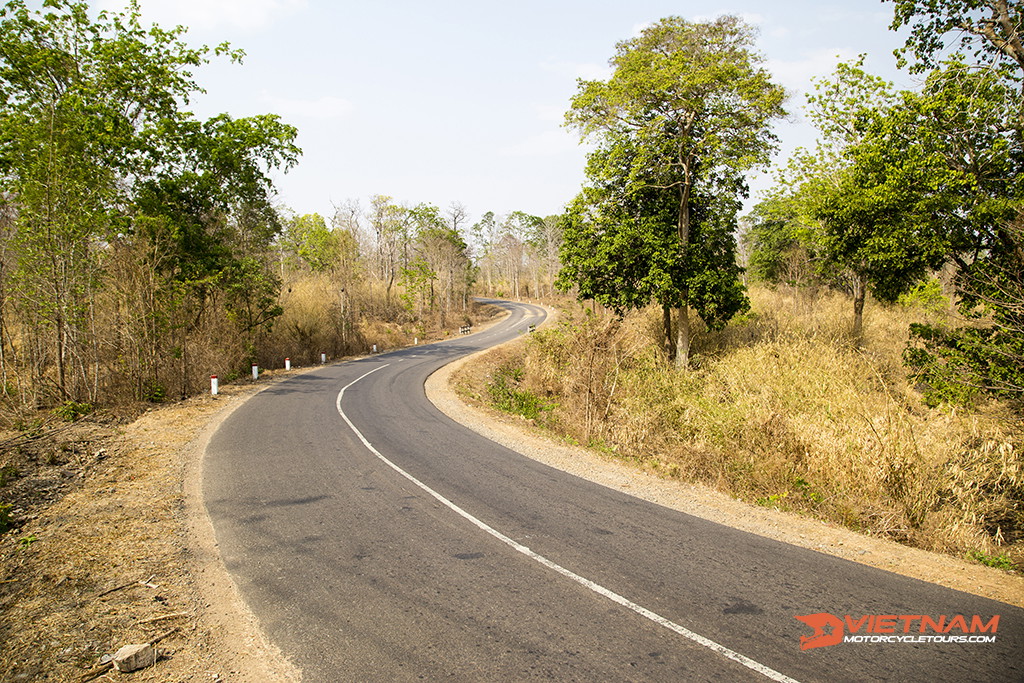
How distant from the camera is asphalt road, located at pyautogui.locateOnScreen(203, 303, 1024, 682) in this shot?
14.6 feet

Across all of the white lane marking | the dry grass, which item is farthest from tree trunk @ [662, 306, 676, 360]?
the white lane marking

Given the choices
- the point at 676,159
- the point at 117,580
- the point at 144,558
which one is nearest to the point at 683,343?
the point at 676,159

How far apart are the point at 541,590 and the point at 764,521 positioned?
159 inches

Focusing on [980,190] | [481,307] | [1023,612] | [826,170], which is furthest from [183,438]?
[481,307]

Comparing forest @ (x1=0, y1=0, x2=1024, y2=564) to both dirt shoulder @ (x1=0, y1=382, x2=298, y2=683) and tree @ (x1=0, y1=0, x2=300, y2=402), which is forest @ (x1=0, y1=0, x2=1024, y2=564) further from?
dirt shoulder @ (x1=0, y1=382, x2=298, y2=683)

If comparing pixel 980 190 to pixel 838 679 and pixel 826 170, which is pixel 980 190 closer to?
pixel 826 170

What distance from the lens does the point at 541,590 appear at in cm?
568

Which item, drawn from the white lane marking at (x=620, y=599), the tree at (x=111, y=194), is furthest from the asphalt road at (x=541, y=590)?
the tree at (x=111, y=194)

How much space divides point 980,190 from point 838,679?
13.2 meters

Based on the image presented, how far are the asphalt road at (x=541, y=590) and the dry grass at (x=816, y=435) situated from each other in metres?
2.15

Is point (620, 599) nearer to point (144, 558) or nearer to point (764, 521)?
point (764, 521)

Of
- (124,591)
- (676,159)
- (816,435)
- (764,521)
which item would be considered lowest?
(764,521)

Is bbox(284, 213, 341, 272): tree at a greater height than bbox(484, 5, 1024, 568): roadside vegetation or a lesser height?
greater

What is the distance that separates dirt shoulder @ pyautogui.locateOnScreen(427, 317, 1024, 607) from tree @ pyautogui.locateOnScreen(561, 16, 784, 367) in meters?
9.32
